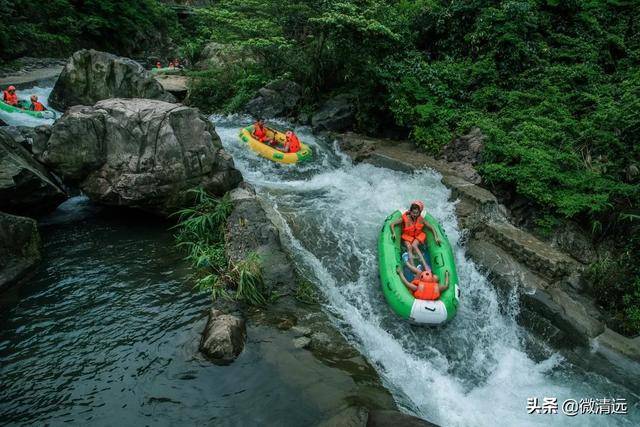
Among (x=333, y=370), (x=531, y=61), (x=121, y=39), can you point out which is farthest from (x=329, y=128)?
(x=121, y=39)

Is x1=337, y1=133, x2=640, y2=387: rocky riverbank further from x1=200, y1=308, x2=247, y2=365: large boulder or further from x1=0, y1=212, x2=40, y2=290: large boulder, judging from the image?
x1=0, y1=212, x2=40, y2=290: large boulder

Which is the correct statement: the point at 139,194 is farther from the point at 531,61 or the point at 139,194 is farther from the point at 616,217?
the point at 531,61

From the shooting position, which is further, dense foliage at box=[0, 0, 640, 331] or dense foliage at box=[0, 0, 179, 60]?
dense foliage at box=[0, 0, 179, 60]

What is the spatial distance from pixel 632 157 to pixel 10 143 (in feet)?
37.1

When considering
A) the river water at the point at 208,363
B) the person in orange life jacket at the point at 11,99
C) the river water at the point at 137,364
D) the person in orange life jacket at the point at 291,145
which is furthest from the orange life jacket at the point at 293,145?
the person in orange life jacket at the point at 11,99

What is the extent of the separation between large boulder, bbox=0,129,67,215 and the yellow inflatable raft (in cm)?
474

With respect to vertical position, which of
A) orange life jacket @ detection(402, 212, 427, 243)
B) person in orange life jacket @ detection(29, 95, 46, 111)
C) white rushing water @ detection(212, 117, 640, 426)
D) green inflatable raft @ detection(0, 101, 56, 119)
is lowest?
white rushing water @ detection(212, 117, 640, 426)

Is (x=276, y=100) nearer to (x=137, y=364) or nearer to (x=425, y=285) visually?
(x=425, y=285)

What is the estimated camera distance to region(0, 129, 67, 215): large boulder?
626 cm

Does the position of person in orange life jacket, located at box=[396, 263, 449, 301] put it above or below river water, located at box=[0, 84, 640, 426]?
above

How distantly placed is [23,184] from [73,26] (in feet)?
53.0

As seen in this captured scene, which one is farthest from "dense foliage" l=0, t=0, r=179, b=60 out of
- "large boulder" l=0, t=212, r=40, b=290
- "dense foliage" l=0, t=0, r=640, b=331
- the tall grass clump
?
the tall grass clump

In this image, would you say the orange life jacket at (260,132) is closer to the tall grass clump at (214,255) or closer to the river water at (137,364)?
the tall grass clump at (214,255)

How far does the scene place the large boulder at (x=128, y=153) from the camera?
271 inches
